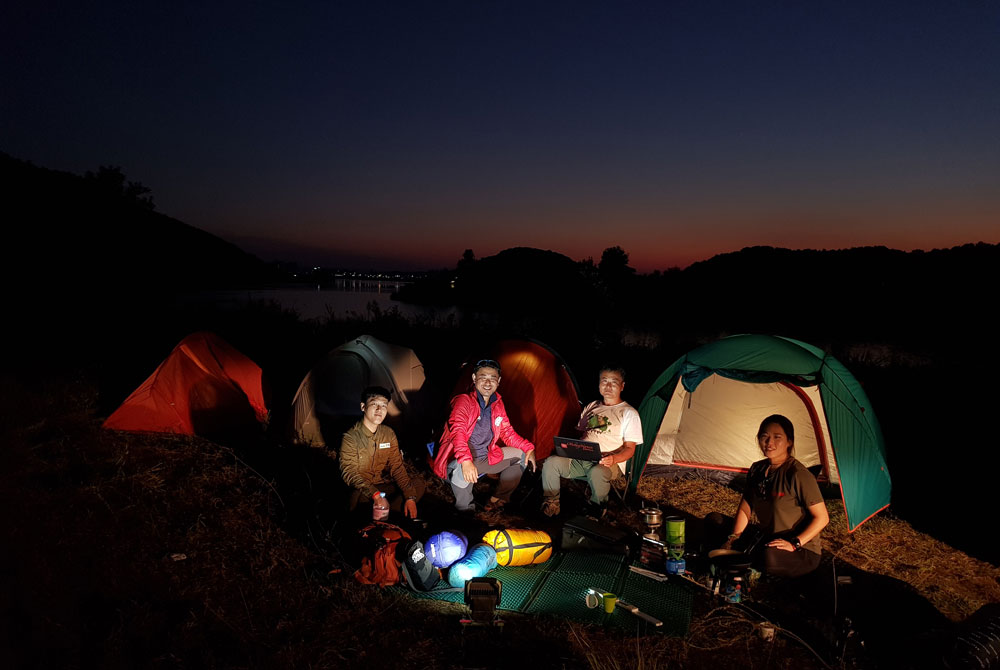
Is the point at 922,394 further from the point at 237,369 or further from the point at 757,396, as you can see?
the point at 237,369

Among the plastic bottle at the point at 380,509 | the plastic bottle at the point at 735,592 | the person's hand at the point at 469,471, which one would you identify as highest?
the person's hand at the point at 469,471

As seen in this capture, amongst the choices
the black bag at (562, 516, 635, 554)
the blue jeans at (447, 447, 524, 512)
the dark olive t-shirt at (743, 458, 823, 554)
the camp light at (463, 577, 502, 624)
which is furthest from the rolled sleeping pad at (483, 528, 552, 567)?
the dark olive t-shirt at (743, 458, 823, 554)

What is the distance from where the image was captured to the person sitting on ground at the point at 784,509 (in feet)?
12.0

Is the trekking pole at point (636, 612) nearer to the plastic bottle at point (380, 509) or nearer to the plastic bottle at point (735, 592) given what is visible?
the plastic bottle at point (735, 592)

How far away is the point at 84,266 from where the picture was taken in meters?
29.8

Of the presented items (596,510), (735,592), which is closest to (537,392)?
(596,510)

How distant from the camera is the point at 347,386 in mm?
7238

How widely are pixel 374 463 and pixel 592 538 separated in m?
1.91

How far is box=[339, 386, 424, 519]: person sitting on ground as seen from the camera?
14.1 ft

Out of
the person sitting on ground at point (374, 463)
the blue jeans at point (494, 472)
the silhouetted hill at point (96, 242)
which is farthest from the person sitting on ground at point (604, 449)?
the silhouetted hill at point (96, 242)

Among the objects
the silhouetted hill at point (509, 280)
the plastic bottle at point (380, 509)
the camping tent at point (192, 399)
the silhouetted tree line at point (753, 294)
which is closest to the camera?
the plastic bottle at point (380, 509)

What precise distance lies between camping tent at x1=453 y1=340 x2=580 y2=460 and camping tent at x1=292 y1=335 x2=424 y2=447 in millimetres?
1175

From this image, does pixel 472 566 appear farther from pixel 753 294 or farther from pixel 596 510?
pixel 753 294

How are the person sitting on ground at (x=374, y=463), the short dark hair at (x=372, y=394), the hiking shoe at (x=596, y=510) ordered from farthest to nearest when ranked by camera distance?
1. the hiking shoe at (x=596, y=510)
2. the short dark hair at (x=372, y=394)
3. the person sitting on ground at (x=374, y=463)
